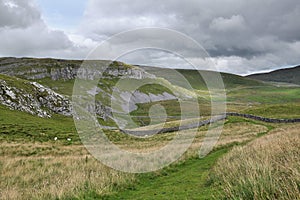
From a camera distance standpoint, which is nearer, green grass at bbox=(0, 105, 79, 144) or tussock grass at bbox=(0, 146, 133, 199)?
tussock grass at bbox=(0, 146, 133, 199)

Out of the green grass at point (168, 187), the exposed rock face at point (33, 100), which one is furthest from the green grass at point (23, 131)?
the green grass at point (168, 187)

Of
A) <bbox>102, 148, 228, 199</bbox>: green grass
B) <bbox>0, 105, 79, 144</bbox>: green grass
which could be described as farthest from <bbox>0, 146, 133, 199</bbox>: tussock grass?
<bbox>0, 105, 79, 144</bbox>: green grass

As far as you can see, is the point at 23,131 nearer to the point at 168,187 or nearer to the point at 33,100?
the point at 33,100

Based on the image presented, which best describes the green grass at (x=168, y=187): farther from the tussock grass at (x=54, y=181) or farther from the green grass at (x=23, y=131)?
the green grass at (x=23, y=131)

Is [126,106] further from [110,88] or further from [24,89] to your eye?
[24,89]

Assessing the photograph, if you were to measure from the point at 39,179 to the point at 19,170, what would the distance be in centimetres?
297

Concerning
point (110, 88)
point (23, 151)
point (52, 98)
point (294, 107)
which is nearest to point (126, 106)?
point (110, 88)

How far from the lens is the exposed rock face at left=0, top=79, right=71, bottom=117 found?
71250 mm

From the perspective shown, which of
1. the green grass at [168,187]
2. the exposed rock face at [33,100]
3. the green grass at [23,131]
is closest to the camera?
the green grass at [168,187]

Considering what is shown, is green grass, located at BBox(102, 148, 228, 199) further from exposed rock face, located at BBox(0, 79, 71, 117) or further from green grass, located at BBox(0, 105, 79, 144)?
exposed rock face, located at BBox(0, 79, 71, 117)

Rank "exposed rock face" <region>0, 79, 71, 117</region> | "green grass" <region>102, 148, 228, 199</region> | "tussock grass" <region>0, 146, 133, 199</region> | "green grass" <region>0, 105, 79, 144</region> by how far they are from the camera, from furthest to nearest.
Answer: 1. "exposed rock face" <region>0, 79, 71, 117</region>
2. "green grass" <region>0, 105, 79, 144</region>
3. "tussock grass" <region>0, 146, 133, 199</region>
4. "green grass" <region>102, 148, 228, 199</region>

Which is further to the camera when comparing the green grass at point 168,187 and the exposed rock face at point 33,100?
the exposed rock face at point 33,100

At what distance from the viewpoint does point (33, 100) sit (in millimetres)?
78938

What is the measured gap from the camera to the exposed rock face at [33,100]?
71.2 metres
